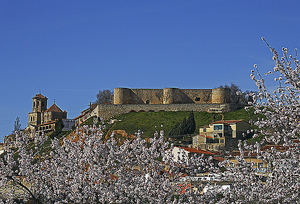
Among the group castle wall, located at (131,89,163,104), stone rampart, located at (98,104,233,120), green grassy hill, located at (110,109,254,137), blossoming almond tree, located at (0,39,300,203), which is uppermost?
castle wall, located at (131,89,163,104)

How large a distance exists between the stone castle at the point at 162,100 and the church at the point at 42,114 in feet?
53.4

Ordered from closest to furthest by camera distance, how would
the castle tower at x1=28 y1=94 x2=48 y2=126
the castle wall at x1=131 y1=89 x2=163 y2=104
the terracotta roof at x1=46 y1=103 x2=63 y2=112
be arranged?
the castle wall at x1=131 y1=89 x2=163 y2=104
the terracotta roof at x1=46 y1=103 x2=63 y2=112
the castle tower at x1=28 y1=94 x2=48 y2=126

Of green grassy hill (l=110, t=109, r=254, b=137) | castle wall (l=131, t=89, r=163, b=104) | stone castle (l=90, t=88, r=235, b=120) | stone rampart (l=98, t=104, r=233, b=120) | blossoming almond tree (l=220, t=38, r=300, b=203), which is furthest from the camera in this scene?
castle wall (l=131, t=89, r=163, b=104)

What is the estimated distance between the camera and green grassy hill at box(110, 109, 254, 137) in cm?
6769

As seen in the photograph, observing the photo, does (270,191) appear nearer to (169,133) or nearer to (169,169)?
(169,169)

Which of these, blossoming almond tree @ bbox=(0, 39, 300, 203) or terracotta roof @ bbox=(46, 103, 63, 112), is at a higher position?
terracotta roof @ bbox=(46, 103, 63, 112)

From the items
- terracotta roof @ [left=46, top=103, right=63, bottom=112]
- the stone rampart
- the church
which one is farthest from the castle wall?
terracotta roof @ [left=46, top=103, right=63, bottom=112]

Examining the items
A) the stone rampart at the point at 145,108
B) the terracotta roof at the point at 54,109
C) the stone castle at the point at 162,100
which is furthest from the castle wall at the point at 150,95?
the terracotta roof at the point at 54,109

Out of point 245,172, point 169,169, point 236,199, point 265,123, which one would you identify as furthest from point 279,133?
point 169,169

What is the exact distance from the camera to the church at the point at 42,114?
9679cm

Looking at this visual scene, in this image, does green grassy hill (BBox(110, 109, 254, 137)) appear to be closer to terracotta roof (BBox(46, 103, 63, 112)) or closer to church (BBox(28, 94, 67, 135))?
church (BBox(28, 94, 67, 135))

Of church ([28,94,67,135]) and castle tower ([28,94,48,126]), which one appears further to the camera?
castle tower ([28,94,48,126])

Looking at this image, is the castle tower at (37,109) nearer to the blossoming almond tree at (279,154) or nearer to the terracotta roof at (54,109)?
the terracotta roof at (54,109)

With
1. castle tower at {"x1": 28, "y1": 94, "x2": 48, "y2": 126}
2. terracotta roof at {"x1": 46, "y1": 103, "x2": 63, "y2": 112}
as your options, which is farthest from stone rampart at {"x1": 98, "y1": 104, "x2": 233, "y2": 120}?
castle tower at {"x1": 28, "y1": 94, "x2": 48, "y2": 126}
